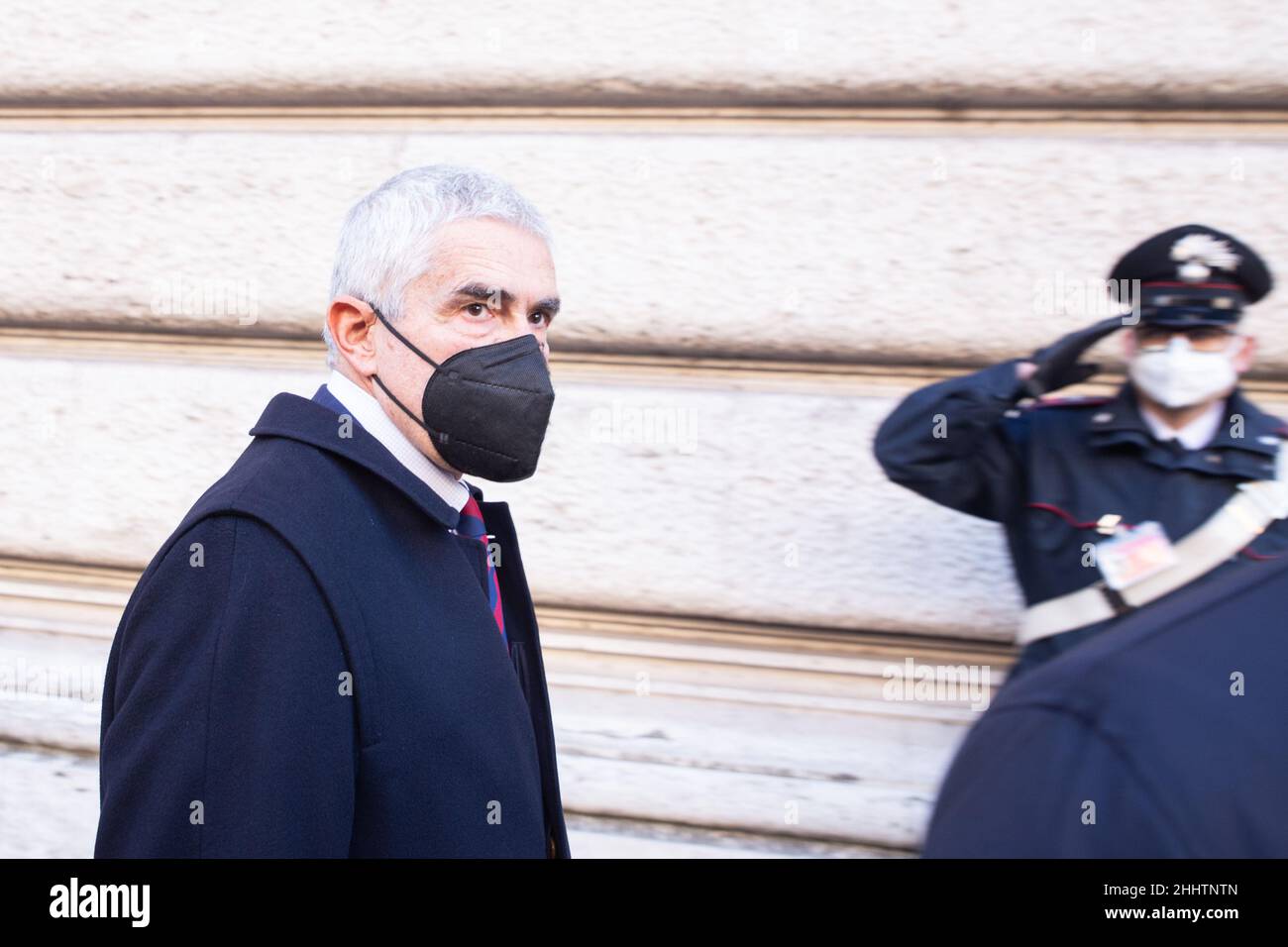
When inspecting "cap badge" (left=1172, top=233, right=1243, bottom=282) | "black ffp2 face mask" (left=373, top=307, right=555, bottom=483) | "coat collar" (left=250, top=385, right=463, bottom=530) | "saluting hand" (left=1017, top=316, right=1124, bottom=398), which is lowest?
"coat collar" (left=250, top=385, right=463, bottom=530)

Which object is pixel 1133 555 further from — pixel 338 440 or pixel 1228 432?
pixel 338 440

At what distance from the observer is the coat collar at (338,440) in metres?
1.51

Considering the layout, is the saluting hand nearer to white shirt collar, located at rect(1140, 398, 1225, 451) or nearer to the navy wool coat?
white shirt collar, located at rect(1140, 398, 1225, 451)

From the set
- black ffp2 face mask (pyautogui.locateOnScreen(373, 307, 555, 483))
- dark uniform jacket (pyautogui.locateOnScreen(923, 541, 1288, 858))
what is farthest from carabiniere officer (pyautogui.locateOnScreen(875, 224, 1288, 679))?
dark uniform jacket (pyautogui.locateOnScreen(923, 541, 1288, 858))

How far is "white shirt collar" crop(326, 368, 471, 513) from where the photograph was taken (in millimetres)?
1669

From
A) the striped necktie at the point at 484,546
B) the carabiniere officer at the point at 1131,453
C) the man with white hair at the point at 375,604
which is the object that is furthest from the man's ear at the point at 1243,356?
the striped necktie at the point at 484,546

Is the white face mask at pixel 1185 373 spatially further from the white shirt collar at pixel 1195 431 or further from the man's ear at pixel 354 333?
the man's ear at pixel 354 333

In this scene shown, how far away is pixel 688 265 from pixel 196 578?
1826mm

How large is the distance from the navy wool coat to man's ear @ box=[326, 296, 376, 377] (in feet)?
0.52

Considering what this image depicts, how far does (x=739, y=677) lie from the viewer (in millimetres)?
2908

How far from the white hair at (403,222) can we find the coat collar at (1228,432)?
1207mm

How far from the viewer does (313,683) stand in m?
1.32

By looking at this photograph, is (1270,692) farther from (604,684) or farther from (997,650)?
(604,684)
